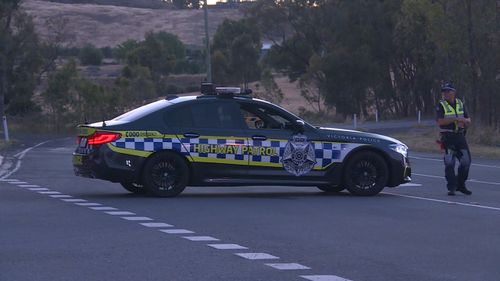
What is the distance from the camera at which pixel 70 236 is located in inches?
434

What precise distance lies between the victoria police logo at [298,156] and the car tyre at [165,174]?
155 cm

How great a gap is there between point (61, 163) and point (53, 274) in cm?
1551

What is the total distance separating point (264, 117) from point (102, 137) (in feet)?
8.20

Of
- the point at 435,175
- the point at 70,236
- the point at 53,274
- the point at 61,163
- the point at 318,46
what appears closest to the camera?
the point at 53,274

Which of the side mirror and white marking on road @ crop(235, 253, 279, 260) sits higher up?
the side mirror

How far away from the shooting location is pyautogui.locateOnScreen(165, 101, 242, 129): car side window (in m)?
15.5

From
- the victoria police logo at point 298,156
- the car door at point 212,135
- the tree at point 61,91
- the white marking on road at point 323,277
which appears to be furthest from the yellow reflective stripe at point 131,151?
the tree at point 61,91

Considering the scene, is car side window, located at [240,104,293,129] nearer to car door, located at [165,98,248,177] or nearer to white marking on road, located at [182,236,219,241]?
car door, located at [165,98,248,177]

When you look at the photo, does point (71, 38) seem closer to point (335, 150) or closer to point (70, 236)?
point (335, 150)

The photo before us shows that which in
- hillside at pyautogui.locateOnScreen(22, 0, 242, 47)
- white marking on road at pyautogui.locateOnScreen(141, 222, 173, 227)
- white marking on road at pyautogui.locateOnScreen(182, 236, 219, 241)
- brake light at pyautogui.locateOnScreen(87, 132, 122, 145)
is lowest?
white marking on road at pyautogui.locateOnScreen(182, 236, 219, 241)

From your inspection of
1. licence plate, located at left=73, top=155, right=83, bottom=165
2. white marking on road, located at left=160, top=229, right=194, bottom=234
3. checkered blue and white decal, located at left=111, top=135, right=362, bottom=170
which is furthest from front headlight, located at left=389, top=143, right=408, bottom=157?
white marking on road, located at left=160, top=229, right=194, bottom=234

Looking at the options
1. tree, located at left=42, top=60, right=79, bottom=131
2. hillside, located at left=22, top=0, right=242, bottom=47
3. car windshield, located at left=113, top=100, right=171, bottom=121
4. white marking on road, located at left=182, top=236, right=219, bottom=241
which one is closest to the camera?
white marking on road, located at left=182, top=236, right=219, bottom=241

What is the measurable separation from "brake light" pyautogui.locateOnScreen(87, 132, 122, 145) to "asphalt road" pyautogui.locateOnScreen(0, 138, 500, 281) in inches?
33.4

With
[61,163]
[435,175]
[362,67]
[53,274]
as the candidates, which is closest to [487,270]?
[53,274]
